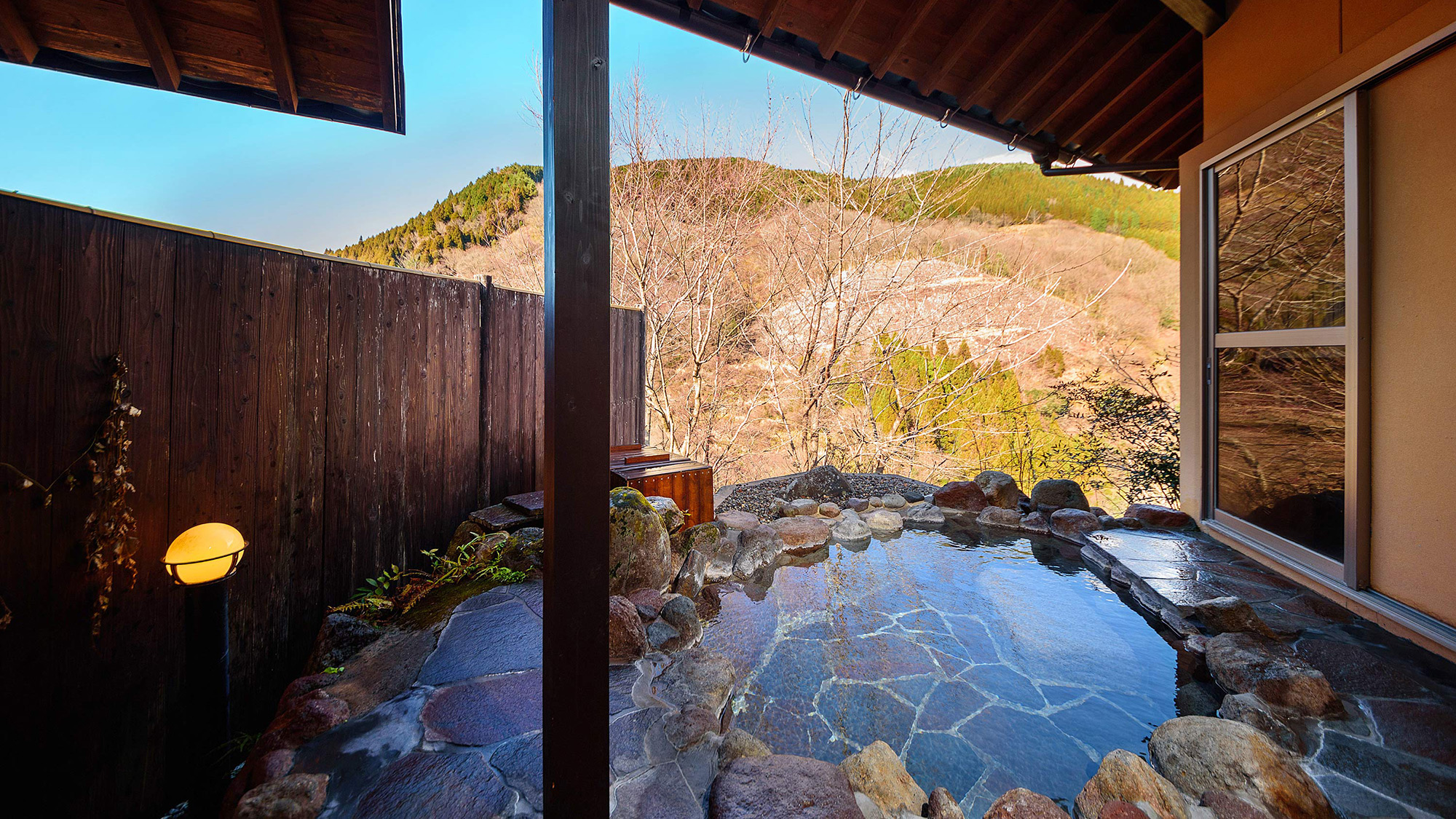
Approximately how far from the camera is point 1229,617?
7.95 feet

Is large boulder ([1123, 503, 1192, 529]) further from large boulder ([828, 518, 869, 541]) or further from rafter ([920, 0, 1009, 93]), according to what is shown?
rafter ([920, 0, 1009, 93])

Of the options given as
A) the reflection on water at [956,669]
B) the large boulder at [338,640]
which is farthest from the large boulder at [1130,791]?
the large boulder at [338,640]

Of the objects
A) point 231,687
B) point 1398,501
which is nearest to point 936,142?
point 1398,501

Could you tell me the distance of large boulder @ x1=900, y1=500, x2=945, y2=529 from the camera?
14.7 ft

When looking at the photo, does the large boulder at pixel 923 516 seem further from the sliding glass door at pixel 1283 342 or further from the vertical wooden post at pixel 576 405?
the vertical wooden post at pixel 576 405

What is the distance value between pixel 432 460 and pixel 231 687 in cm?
130

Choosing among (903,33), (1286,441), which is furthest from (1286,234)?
(903,33)

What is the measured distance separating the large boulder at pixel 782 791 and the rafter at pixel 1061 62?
4.20 meters

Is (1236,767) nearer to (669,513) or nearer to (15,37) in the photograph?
(669,513)

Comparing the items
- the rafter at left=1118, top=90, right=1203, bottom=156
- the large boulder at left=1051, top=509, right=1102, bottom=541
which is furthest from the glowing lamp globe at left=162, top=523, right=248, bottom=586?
the rafter at left=1118, top=90, right=1203, bottom=156

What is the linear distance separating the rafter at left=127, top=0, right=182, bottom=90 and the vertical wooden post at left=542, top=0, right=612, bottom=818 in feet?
7.15

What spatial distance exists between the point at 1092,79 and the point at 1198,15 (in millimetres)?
590

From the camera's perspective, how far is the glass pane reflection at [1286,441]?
2670mm

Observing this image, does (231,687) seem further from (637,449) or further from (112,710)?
(637,449)
